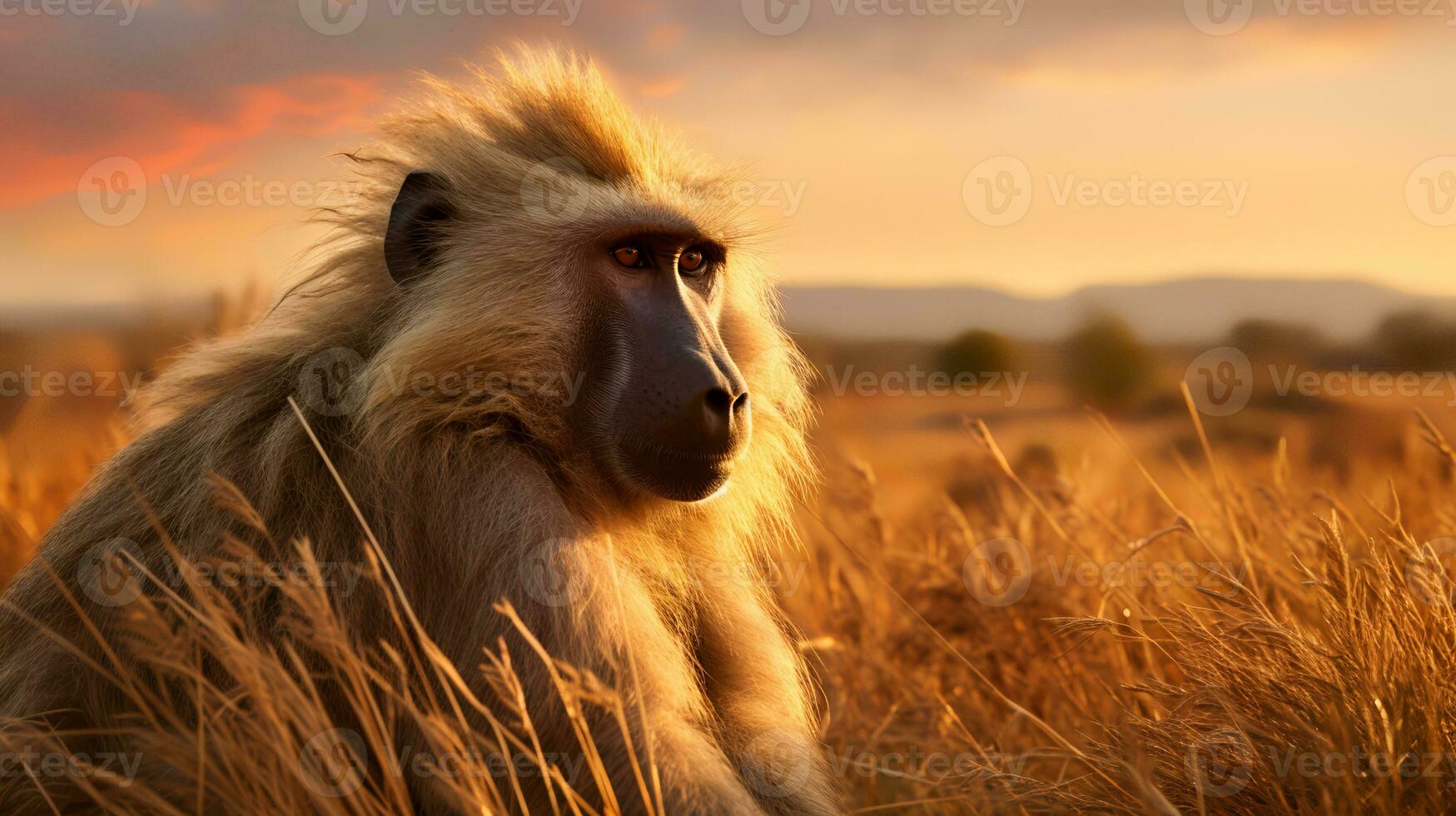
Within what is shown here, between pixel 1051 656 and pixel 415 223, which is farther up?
pixel 415 223

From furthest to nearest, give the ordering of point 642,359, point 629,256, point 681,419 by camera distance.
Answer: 1. point 629,256
2. point 642,359
3. point 681,419

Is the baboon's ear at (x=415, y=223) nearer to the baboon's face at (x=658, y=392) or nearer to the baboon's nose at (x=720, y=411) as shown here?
the baboon's face at (x=658, y=392)

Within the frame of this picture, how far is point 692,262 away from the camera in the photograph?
12.2ft

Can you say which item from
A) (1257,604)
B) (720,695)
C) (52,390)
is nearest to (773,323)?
(720,695)

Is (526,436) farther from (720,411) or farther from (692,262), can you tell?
(692,262)

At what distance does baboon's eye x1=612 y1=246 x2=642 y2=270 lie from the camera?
11.3 feet

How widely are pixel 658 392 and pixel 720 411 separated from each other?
0.19m

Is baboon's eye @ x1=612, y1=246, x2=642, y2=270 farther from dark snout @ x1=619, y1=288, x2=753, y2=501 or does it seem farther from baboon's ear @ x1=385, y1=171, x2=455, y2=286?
baboon's ear @ x1=385, y1=171, x2=455, y2=286

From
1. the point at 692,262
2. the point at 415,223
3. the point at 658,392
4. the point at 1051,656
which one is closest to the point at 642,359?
the point at 658,392

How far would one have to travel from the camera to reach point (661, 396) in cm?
310

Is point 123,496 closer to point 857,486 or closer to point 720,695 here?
point 720,695

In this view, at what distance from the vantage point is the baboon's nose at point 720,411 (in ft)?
10.1

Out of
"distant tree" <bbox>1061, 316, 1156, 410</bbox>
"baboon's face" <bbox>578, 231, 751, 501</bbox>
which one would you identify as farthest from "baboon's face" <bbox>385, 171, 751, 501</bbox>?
"distant tree" <bbox>1061, 316, 1156, 410</bbox>

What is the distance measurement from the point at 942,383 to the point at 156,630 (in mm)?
4551
